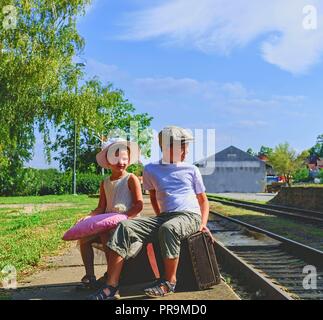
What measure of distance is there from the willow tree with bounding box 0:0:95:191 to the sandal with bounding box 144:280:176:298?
51.2 feet

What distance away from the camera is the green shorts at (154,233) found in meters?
4.70

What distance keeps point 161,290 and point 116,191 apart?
3.50 ft

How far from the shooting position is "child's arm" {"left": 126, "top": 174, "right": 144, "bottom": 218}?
16.8ft

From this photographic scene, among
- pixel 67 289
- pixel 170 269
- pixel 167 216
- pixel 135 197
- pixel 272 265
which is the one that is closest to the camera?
pixel 170 269

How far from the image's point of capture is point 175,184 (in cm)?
505

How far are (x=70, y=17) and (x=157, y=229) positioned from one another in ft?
59.7

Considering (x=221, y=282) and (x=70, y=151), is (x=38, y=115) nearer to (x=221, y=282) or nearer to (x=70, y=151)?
(x=221, y=282)

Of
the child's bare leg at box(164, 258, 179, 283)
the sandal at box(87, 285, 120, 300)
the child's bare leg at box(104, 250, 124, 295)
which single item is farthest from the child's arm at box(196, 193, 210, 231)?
the sandal at box(87, 285, 120, 300)

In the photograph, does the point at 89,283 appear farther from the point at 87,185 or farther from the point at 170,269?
the point at 87,185

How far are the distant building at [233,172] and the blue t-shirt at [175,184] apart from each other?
7065 centimetres

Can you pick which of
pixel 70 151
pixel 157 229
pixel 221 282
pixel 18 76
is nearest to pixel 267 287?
pixel 221 282

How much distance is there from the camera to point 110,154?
533 centimetres

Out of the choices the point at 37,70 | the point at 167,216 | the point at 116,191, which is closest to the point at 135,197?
the point at 116,191

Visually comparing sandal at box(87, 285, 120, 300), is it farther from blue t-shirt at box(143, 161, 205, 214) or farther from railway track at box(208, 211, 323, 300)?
railway track at box(208, 211, 323, 300)
